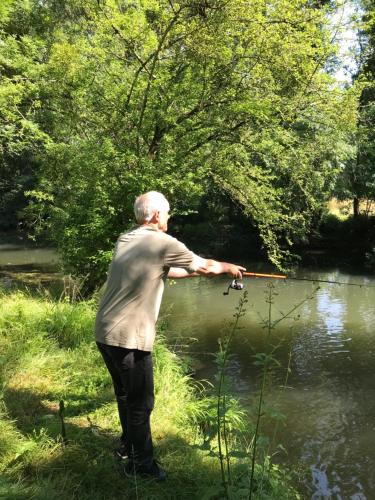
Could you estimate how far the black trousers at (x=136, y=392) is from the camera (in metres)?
2.98

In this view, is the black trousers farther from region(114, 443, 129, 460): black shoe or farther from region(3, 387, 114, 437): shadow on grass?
region(3, 387, 114, 437): shadow on grass

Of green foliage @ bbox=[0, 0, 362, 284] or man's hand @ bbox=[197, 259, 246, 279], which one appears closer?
man's hand @ bbox=[197, 259, 246, 279]

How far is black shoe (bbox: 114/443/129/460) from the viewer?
129 inches

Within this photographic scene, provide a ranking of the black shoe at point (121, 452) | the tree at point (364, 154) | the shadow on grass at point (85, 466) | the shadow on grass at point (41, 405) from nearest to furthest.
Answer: the shadow on grass at point (85, 466), the black shoe at point (121, 452), the shadow on grass at point (41, 405), the tree at point (364, 154)

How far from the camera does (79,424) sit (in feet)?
12.8

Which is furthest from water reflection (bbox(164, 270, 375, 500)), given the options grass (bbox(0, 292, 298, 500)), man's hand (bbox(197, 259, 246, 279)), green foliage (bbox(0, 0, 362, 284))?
green foliage (bbox(0, 0, 362, 284))

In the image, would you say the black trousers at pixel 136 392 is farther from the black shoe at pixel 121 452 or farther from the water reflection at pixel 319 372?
the water reflection at pixel 319 372

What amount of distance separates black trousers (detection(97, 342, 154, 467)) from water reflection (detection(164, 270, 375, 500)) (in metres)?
0.87

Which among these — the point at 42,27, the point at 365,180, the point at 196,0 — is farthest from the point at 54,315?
the point at 365,180

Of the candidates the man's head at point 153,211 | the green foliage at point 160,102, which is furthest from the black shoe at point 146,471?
the green foliage at point 160,102

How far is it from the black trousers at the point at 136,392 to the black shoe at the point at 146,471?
0.03m

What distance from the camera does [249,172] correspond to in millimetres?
10391

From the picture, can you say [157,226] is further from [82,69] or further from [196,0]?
[82,69]

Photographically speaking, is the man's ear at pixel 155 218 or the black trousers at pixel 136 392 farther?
the man's ear at pixel 155 218
